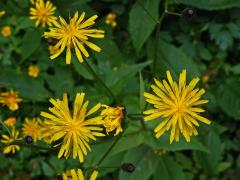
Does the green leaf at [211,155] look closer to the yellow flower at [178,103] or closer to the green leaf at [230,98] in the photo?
the green leaf at [230,98]

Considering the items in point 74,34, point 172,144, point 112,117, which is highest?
point 74,34

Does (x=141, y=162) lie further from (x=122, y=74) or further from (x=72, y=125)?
(x=72, y=125)

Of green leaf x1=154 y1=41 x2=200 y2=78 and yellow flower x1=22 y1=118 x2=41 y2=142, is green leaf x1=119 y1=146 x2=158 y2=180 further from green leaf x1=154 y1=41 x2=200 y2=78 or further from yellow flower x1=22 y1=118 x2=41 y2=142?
yellow flower x1=22 y1=118 x2=41 y2=142

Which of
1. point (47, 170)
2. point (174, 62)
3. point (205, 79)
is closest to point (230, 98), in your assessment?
point (205, 79)

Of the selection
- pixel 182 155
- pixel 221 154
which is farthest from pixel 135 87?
pixel 221 154

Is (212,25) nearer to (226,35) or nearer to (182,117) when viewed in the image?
(226,35)

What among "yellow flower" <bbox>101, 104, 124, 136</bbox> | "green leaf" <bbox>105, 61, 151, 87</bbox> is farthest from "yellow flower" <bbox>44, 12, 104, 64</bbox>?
"green leaf" <bbox>105, 61, 151, 87</bbox>

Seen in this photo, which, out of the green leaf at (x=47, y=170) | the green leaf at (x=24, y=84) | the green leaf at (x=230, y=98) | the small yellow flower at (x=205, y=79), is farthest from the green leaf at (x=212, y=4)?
the green leaf at (x=47, y=170)
